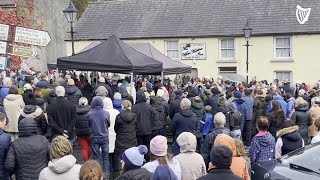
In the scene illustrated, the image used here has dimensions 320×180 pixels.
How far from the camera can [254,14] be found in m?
31.6

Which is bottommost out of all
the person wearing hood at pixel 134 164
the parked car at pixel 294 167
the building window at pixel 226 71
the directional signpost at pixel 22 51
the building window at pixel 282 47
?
the parked car at pixel 294 167

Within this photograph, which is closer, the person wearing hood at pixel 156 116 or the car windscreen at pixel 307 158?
the car windscreen at pixel 307 158

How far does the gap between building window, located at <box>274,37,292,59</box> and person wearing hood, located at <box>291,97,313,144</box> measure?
18.7m

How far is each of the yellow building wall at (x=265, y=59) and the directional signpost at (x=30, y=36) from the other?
18.8 metres

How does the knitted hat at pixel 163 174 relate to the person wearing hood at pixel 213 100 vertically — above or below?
below

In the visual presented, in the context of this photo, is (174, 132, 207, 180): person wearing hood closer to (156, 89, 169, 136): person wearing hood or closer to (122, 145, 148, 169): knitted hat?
(122, 145, 148, 169): knitted hat

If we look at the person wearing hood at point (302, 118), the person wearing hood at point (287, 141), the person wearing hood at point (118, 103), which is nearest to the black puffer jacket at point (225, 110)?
the person wearing hood at point (302, 118)

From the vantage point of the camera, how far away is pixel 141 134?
447 inches

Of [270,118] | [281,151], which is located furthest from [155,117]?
[281,151]

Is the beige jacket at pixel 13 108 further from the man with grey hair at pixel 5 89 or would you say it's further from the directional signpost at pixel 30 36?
the directional signpost at pixel 30 36

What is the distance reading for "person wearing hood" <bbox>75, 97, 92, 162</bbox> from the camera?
11.1 metres

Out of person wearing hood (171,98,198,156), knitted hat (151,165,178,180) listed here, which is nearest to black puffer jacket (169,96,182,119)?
person wearing hood (171,98,198,156)

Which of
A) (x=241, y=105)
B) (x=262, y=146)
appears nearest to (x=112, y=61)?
(x=241, y=105)

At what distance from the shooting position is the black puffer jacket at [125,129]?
10516 millimetres
